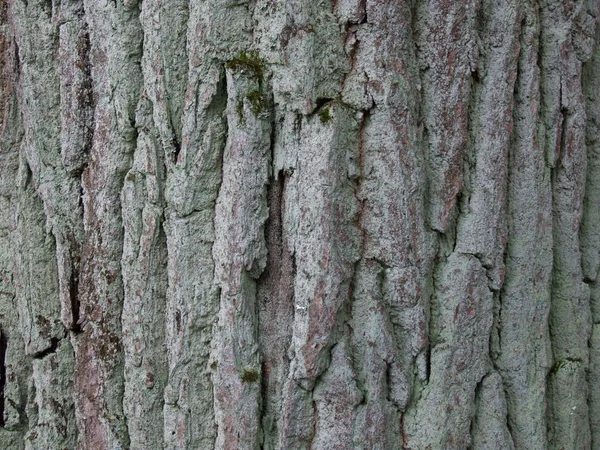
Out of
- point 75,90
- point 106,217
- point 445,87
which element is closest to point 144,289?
point 106,217

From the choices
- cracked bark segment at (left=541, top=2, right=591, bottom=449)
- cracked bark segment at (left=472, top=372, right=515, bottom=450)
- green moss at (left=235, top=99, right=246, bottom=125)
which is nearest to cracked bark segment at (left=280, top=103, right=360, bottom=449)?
green moss at (left=235, top=99, right=246, bottom=125)

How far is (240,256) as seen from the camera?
1.61 m

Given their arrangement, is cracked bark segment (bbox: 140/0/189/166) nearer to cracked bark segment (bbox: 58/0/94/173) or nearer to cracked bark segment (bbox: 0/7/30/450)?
cracked bark segment (bbox: 58/0/94/173)

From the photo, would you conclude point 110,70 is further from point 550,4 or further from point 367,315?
point 550,4

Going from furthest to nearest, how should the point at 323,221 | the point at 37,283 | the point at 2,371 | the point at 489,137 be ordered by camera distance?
the point at 2,371, the point at 37,283, the point at 489,137, the point at 323,221

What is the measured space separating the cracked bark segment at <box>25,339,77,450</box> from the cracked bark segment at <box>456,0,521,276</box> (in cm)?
110

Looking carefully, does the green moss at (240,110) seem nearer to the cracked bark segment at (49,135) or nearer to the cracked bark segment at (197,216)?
the cracked bark segment at (197,216)

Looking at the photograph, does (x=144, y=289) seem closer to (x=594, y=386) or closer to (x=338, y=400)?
(x=338, y=400)

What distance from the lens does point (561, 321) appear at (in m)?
1.89

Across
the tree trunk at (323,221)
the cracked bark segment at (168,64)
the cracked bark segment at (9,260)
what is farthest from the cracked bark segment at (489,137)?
the cracked bark segment at (9,260)

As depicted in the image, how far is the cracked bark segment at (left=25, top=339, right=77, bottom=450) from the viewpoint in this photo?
192cm

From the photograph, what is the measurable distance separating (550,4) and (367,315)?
36.9 inches

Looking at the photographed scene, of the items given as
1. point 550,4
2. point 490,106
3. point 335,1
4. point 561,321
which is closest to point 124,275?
point 335,1

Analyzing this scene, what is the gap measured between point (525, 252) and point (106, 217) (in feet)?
3.48
